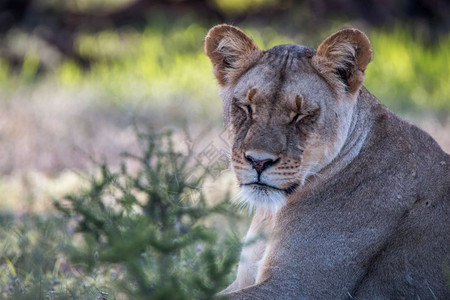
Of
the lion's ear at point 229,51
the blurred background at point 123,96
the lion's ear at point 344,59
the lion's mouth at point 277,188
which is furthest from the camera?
the blurred background at point 123,96

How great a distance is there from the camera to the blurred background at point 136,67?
7.70 m

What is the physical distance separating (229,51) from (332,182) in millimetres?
903

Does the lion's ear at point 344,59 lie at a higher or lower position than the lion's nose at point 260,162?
higher

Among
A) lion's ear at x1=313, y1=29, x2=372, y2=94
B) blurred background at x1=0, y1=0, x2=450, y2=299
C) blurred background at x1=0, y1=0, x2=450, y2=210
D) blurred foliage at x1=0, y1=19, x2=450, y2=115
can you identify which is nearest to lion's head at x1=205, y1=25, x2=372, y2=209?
lion's ear at x1=313, y1=29, x2=372, y2=94

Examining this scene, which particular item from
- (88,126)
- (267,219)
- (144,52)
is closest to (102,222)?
(267,219)

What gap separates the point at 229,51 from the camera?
3.99 metres

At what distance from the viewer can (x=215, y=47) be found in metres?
4.05

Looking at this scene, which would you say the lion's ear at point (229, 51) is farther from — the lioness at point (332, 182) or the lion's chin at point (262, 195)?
the lion's chin at point (262, 195)

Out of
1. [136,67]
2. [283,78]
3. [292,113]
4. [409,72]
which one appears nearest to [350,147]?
[292,113]

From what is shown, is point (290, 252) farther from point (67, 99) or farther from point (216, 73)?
point (67, 99)

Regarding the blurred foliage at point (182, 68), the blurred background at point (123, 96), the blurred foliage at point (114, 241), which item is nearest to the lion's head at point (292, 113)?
the blurred foliage at point (114, 241)

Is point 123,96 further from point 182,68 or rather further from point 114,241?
point 114,241

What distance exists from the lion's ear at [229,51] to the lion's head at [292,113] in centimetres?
8

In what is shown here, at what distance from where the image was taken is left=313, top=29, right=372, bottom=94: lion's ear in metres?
3.62
